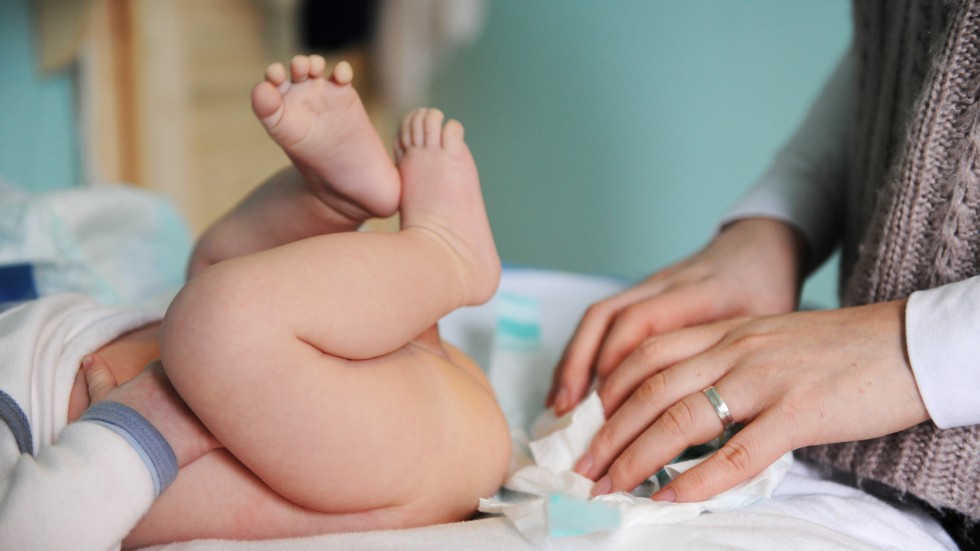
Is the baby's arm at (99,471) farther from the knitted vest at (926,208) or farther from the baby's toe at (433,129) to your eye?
the knitted vest at (926,208)

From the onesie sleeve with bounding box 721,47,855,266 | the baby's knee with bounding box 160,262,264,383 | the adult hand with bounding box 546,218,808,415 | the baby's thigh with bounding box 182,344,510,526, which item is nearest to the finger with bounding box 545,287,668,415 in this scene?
the adult hand with bounding box 546,218,808,415

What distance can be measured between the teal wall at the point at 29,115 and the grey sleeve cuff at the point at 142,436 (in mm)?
1146

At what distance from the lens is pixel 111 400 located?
505mm

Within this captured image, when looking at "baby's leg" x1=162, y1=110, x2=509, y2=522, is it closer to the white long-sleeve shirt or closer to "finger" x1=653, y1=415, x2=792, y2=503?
"finger" x1=653, y1=415, x2=792, y2=503

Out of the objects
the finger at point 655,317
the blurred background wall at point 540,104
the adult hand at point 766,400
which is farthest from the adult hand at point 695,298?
the blurred background wall at point 540,104

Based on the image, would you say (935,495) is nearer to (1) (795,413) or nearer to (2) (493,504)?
(1) (795,413)

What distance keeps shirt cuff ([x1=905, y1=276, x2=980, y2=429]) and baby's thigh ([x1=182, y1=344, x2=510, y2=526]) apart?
0.95 ft

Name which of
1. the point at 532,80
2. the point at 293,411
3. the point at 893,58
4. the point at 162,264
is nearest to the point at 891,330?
the point at 893,58

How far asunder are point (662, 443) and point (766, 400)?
3.1 inches

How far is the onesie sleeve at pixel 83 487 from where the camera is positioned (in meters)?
0.43

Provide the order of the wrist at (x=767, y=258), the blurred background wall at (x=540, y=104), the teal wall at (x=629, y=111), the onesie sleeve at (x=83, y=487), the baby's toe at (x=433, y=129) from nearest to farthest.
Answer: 1. the onesie sleeve at (x=83, y=487)
2. the baby's toe at (x=433, y=129)
3. the wrist at (x=767, y=258)
4. the blurred background wall at (x=540, y=104)
5. the teal wall at (x=629, y=111)

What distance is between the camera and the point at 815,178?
93 cm

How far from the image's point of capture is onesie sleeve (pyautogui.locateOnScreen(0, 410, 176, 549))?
434 mm

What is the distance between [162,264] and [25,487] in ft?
2.05
